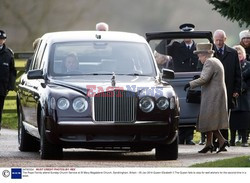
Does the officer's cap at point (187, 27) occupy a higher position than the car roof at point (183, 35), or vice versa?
the officer's cap at point (187, 27)

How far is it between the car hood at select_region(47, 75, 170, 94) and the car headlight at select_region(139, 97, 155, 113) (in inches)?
4.7

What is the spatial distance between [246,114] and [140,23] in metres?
2.26

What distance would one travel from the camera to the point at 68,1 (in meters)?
19.7

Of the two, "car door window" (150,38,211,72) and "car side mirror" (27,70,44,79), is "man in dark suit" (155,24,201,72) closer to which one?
"car door window" (150,38,211,72)

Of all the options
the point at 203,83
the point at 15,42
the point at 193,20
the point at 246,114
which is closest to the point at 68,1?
the point at 15,42

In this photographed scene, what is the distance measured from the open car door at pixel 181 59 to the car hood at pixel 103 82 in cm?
362

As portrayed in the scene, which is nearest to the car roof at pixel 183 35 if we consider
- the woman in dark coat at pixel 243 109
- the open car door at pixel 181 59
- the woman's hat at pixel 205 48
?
the open car door at pixel 181 59

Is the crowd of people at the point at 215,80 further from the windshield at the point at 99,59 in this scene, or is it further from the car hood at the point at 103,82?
the car hood at the point at 103,82

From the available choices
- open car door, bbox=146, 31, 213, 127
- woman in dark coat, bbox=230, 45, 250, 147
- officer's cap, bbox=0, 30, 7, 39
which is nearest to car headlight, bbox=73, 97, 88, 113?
open car door, bbox=146, 31, 213, 127

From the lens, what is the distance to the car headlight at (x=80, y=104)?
1136cm

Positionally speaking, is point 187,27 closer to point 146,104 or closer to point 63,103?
point 146,104

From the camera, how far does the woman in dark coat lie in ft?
52.5

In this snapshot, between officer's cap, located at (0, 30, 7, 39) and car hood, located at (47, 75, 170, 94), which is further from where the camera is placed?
officer's cap, located at (0, 30, 7, 39)

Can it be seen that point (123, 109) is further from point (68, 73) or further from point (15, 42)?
point (15, 42)
